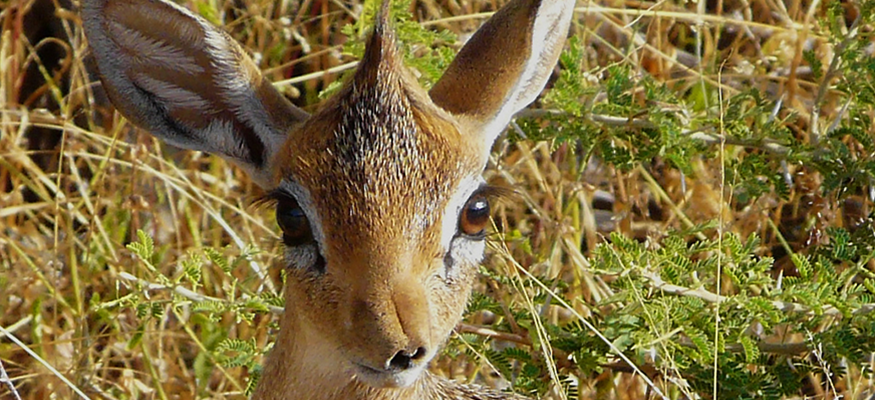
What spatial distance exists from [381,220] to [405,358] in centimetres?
31

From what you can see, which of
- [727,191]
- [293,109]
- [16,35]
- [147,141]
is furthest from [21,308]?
[727,191]

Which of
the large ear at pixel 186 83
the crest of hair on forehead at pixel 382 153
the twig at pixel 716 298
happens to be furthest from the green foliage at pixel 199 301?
the twig at pixel 716 298

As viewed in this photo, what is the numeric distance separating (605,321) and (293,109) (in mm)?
1189

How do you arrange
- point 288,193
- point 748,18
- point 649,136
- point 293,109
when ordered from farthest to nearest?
1. point 748,18
2. point 649,136
3. point 293,109
4. point 288,193

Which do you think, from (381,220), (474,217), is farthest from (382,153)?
(474,217)

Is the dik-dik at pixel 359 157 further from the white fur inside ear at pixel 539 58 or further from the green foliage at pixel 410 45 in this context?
the green foliage at pixel 410 45

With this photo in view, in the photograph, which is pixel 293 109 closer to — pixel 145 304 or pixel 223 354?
pixel 145 304

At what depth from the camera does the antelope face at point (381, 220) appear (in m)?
3.25

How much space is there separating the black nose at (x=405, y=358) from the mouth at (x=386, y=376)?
0.7 inches

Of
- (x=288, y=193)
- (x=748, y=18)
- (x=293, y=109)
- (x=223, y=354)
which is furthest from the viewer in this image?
(x=748, y=18)

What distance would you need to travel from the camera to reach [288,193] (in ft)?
11.6

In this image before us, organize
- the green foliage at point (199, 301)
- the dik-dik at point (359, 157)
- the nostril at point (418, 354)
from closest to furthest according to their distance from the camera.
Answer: the nostril at point (418, 354)
the dik-dik at point (359, 157)
the green foliage at point (199, 301)

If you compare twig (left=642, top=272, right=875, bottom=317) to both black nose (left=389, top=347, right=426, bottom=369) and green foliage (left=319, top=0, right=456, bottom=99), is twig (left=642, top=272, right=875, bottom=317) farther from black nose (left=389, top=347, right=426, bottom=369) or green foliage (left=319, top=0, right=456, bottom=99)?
black nose (left=389, top=347, right=426, bottom=369)

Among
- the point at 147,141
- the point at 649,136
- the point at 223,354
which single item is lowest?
the point at 223,354
